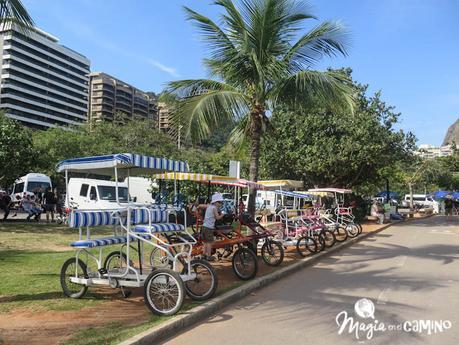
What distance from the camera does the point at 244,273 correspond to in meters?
9.47

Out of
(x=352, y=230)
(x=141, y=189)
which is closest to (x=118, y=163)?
(x=352, y=230)

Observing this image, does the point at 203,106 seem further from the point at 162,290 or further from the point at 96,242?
the point at 162,290

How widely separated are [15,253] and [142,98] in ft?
406

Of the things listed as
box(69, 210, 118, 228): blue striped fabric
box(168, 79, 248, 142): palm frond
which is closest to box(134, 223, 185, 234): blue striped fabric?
box(69, 210, 118, 228): blue striped fabric

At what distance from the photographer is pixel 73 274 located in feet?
25.5

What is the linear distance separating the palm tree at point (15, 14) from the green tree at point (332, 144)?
58.1 ft

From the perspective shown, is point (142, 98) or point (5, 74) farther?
point (142, 98)

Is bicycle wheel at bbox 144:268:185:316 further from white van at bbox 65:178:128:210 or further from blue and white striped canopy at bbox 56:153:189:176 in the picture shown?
white van at bbox 65:178:128:210

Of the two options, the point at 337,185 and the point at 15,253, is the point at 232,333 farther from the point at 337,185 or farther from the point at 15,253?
the point at 337,185

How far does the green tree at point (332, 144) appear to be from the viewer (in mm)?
25359

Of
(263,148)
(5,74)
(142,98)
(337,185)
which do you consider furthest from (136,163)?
(142,98)

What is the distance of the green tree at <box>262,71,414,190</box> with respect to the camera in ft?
83.2
